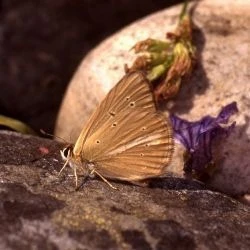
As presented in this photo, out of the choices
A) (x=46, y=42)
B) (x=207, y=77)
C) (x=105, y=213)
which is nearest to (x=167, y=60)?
(x=207, y=77)

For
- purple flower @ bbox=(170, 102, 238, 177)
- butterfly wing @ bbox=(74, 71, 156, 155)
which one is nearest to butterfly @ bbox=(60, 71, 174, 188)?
butterfly wing @ bbox=(74, 71, 156, 155)

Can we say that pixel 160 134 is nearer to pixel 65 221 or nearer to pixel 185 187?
pixel 185 187

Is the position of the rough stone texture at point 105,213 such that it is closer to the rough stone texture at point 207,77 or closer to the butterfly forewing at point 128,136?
the butterfly forewing at point 128,136

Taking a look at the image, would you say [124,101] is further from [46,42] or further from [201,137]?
[46,42]

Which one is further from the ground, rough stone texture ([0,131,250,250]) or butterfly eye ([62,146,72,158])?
butterfly eye ([62,146,72,158])

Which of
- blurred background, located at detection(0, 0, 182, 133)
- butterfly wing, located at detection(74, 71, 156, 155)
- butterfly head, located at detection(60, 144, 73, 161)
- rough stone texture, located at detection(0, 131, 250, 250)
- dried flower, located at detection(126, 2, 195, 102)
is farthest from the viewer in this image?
blurred background, located at detection(0, 0, 182, 133)

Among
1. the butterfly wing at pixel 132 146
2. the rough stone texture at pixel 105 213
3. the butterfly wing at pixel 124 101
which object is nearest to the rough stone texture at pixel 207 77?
the rough stone texture at pixel 105 213

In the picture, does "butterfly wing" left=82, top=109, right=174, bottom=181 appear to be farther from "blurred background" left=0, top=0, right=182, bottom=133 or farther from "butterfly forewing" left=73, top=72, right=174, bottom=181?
"blurred background" left=0, top=0, right=182, bottom=133

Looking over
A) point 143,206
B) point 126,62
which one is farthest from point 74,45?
point 143,206
